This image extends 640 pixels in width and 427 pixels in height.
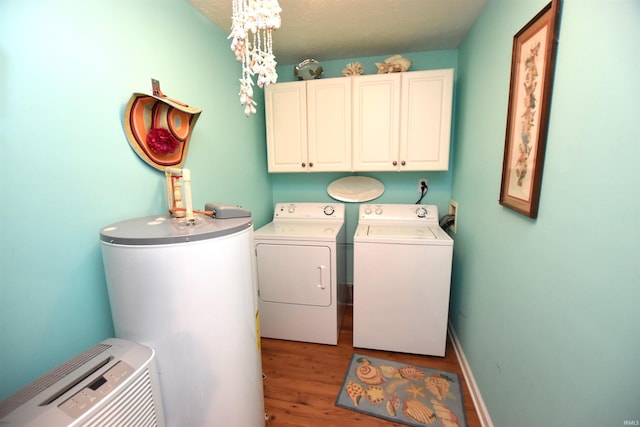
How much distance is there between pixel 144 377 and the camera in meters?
0.87

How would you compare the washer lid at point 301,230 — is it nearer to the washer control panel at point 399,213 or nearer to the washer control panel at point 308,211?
the washer control panel at point 308,211

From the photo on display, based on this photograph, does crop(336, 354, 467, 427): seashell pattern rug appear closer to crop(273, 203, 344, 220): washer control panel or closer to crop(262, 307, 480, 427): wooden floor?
crop(262, 307, 480, 427): wooden floor

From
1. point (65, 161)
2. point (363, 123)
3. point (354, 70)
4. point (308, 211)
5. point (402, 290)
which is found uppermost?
point (354, 70)

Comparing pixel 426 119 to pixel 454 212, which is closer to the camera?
pixel 426 119

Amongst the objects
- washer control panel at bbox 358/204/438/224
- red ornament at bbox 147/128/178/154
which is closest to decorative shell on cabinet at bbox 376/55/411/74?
washer control panel at bbox 358/204/438/224

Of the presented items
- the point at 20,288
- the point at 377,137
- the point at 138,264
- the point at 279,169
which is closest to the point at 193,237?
the point at 138,264

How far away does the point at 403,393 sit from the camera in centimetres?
168

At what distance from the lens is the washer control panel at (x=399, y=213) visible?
A: 7.84 ft

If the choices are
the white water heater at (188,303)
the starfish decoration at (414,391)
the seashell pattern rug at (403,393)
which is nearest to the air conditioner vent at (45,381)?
the white water heater at (188,303)

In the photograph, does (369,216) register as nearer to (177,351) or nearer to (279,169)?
(279,169)

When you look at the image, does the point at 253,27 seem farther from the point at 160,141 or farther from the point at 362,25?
the point at 362,25

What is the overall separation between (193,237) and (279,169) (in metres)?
1.61

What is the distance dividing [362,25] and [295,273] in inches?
75.4

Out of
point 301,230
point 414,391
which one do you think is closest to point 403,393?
point 414,391
